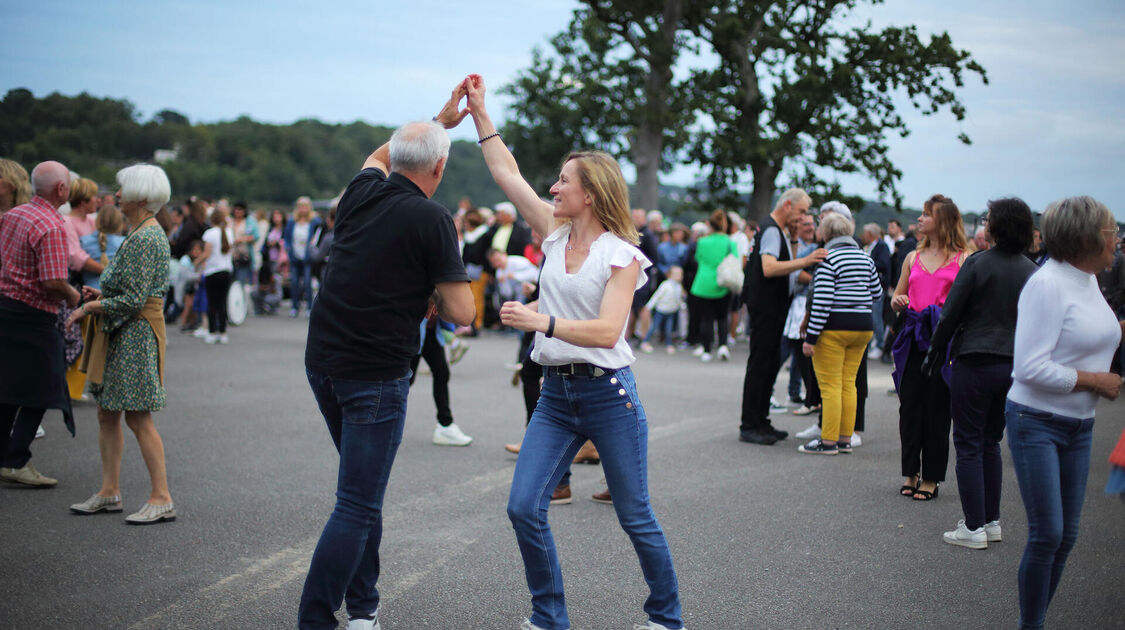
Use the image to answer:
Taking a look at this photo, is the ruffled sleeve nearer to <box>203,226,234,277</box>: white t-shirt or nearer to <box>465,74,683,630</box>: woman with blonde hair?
<box>465,74,683,630</box>: woman with blonde hair

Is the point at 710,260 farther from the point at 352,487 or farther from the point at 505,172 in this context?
the point at 352,487

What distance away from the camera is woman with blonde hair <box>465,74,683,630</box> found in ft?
11.4

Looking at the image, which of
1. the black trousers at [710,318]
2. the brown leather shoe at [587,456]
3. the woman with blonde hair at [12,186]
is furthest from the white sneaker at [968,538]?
the black trousers at [710,318]

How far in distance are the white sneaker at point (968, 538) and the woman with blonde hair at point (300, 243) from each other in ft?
49.1

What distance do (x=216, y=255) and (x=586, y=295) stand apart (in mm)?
12068

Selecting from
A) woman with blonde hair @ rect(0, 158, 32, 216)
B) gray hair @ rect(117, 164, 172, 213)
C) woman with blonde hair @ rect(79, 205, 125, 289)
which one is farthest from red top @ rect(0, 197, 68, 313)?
woman with blonde hair @ rect(79, 205, 125, 289)

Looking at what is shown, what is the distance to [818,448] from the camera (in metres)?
7.73

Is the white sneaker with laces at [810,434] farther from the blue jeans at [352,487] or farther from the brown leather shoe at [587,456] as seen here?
the blue jeans at [352,487]

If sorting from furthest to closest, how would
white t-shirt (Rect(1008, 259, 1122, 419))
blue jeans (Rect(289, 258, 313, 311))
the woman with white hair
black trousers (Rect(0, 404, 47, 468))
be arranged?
blue jeans (Rect(289, 258, 313, 311))
black trousers (Rect(0, 404, 47, 468))
the woman with white hair
white t-shirt (Rect(1008, 259, 1122, 419))

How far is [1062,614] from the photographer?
4.16 m

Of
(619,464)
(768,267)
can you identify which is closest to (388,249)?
(619,464)

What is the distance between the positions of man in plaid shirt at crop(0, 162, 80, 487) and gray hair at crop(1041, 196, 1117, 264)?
5.41m

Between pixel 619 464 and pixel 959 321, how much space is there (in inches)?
96.7

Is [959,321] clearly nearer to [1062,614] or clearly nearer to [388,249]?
[1062,614]
